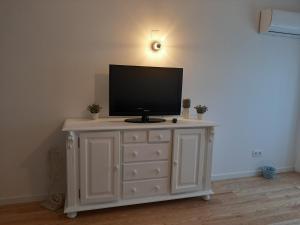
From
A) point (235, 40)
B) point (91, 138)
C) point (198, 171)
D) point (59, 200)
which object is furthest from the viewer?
point (235, 40)

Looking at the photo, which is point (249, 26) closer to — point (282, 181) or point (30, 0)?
point (282, 181)

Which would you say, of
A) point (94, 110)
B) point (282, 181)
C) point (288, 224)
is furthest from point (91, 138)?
point (282, 181)

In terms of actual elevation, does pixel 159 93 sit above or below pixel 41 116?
above

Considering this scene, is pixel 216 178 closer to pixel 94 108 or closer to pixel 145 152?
pixel 145 152

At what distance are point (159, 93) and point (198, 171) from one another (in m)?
0.99

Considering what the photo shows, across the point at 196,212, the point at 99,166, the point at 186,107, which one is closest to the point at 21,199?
the point at 99,166

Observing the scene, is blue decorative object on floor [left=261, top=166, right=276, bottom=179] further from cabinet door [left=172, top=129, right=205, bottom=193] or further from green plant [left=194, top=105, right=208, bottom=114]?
green plant [left=194, top=105, right=208, bottom=114]

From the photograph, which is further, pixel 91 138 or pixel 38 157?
pixel 38 157

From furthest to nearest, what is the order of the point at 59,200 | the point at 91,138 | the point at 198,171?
the point at 198,171 → the point at 59,200 → the point at 91,138

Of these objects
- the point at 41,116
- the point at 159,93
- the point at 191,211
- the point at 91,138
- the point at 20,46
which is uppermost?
the point at 20,46

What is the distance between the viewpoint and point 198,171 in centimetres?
268

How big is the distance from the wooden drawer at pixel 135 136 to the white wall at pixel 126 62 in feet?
1.83

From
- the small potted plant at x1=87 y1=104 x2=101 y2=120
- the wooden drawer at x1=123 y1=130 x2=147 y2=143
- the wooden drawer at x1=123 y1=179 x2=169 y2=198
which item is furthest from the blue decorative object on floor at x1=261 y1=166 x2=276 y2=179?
the small potted plant at x1=87 y1=104 x2=101 y2=120

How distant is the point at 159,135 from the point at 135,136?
0.26 m
